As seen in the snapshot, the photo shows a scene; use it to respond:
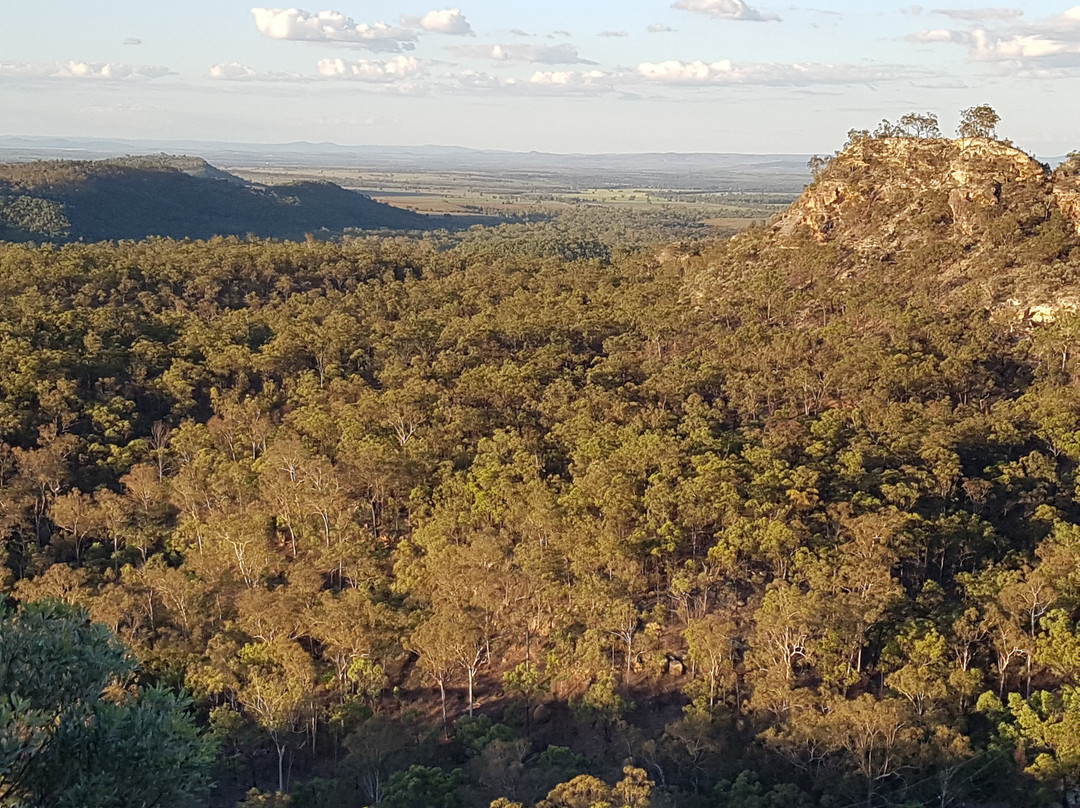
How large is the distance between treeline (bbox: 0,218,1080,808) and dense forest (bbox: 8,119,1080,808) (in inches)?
4.5

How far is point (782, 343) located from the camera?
37.8 meters

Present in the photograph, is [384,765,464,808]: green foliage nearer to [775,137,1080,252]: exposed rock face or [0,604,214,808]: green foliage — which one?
[0,604,214,808]: green foliage

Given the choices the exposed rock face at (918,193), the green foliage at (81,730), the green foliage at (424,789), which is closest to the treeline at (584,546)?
the green foliage at (424,789)

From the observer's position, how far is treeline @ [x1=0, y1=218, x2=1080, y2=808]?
19.9 metres

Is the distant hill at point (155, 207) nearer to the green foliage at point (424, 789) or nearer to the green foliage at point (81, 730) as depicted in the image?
the green foliage at point (424, 789)

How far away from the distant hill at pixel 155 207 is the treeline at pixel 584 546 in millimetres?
81057

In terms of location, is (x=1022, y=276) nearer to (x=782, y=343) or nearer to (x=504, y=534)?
(x=782, y=343)

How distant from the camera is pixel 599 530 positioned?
24875 mm

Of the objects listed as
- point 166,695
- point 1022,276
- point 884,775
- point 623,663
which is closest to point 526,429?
point 623,663

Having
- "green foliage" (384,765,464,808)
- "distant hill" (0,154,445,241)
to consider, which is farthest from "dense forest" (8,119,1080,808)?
"distant hill" (0,154,445,241)

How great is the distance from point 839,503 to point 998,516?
578cm

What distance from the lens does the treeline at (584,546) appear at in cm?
1986

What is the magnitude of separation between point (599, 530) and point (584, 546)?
0.65 metres

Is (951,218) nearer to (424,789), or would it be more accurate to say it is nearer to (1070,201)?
(1070,201)
